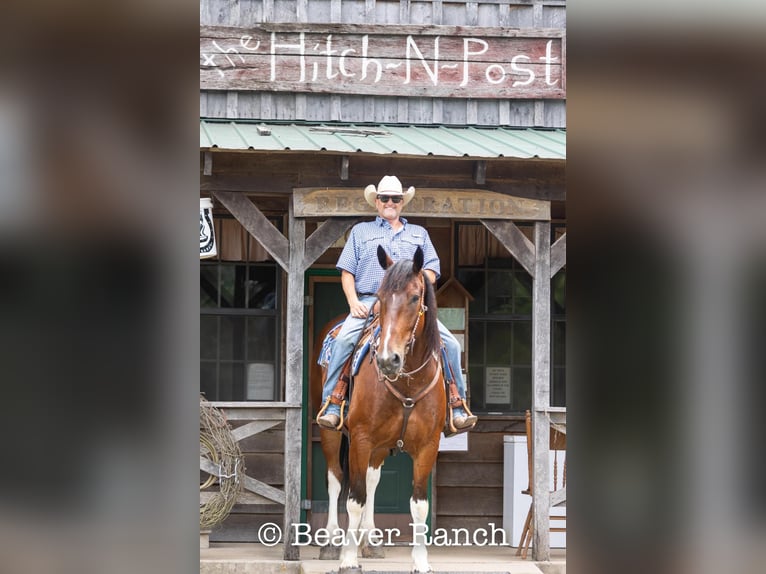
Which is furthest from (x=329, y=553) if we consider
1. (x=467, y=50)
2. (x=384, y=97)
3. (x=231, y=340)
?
(x=467, y=50)

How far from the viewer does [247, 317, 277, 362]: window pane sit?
9.98m

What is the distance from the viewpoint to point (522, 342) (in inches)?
408

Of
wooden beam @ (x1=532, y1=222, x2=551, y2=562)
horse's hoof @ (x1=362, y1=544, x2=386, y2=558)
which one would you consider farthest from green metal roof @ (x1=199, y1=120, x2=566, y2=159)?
horse's hoof @ (x1=362, y1=544, x2=386, y2=558)

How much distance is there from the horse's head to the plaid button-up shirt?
1.06 meters

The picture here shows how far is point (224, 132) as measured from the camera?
30.1 feet

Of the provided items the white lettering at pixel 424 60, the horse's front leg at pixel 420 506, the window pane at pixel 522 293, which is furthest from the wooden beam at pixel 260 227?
the window pane at pixel 522 293

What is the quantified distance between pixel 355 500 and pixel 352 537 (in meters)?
0.27

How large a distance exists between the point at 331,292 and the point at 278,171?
5.85ft

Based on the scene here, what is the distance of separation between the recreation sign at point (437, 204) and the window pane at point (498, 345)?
1.74m

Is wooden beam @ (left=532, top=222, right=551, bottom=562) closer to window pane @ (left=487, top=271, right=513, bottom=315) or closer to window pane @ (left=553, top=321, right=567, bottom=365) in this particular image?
window pane @ (left=487, top=271, right=513, bottom=315)

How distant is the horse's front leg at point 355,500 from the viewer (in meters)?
7.57
